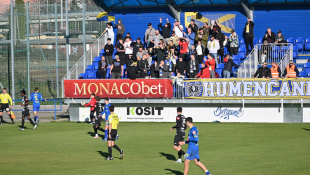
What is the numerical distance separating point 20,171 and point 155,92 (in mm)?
15151

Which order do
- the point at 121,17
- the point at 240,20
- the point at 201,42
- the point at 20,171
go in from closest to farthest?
the point at 20,171 < the point at 201,42 < the point at 240,20 < the point at 121,17

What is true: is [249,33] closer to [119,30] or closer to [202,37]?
[202,37]

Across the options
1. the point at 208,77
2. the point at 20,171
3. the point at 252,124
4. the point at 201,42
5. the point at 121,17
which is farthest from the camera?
the point at 121,17

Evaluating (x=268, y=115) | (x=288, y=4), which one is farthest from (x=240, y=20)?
(x=268, y=115)

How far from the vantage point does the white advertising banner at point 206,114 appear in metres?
30.5

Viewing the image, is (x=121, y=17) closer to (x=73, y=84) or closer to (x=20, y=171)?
(x=73, y=84)

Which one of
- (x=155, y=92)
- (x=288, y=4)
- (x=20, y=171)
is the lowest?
(x=20, y=171)

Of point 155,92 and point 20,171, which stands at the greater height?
point 155,92

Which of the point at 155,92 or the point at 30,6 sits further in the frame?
the point at 30,6

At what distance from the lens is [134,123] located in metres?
31.7

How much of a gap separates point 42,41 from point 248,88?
58.4ft

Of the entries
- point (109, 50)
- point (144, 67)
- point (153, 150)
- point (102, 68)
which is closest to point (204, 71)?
point (144, 67)

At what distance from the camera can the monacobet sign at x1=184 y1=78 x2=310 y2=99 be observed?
97.6 feet

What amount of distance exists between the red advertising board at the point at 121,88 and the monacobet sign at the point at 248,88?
139 cm
